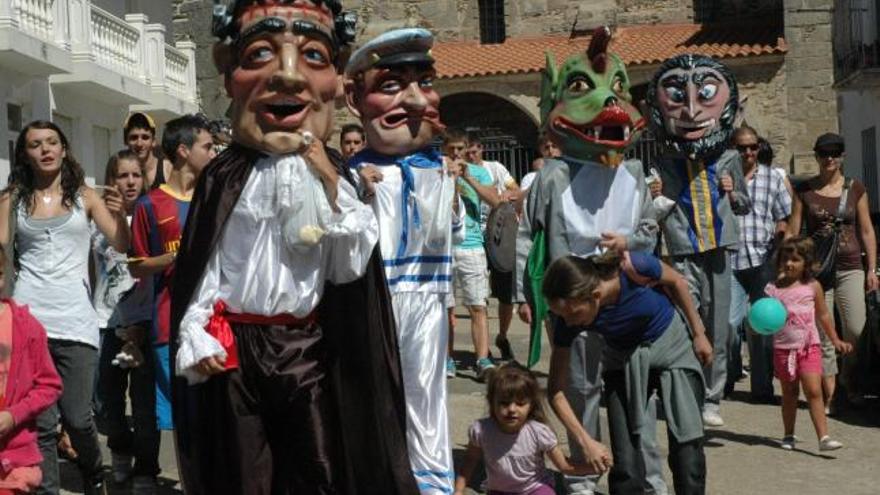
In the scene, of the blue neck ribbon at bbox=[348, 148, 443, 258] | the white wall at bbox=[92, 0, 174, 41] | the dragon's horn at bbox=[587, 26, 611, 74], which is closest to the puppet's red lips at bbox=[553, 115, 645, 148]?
the dragon's horn at bbox=[587, 26, 611, 74]

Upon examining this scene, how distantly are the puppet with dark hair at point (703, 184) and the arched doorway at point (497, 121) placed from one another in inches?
710

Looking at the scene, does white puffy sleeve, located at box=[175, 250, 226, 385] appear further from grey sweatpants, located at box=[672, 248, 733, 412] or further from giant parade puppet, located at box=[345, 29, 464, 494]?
grey sweatpants, located at box=[672, 248, 733, 412]

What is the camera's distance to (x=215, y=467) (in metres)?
5.07

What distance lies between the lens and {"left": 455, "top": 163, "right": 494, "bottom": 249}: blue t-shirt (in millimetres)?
10305

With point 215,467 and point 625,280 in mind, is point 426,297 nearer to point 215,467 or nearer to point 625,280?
point 625,280

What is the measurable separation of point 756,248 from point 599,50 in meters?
2.73

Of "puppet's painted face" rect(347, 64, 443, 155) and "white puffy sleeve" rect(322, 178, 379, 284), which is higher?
"puppet's painted face" rect(347, 64, 443, 155)

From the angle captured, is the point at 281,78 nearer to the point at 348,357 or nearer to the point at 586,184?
the point at 348,357

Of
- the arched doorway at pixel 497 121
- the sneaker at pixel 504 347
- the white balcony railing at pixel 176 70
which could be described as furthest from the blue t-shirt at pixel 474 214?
the arched doorway at pixel 497 121

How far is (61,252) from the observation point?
6578mm

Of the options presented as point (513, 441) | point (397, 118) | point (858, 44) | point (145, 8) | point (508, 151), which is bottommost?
point (513, 441)

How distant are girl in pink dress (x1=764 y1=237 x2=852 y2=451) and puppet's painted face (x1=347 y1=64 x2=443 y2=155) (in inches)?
109

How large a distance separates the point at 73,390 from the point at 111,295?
1.21 m

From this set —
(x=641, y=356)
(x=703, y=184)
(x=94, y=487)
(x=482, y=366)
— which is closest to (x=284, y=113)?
(x=641, y=356)
